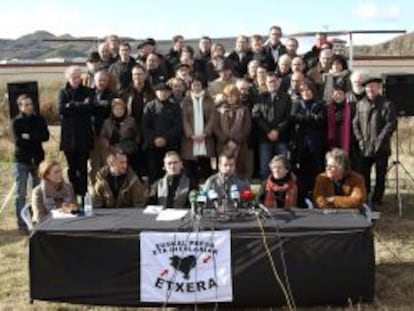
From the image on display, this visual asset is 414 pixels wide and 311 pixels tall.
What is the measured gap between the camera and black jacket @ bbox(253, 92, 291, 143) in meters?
8.15

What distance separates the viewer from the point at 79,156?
8672mm

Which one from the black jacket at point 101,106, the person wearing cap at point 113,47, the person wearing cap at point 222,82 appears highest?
the person wearing cap at point 113,47

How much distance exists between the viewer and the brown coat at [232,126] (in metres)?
8.12

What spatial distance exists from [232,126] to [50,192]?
7.31ft

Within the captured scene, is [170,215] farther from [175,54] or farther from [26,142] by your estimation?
[175,54]

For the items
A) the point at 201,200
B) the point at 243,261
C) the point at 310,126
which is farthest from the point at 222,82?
the point at 243,261

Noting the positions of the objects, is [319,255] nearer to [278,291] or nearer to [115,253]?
[278,291]

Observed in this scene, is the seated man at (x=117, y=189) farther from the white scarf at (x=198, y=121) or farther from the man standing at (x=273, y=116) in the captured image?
the man standing at (x=273, y=116)

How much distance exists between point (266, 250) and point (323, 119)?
3165mm

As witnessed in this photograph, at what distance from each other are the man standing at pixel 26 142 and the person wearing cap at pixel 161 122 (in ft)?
3.95

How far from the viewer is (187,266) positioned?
5488 millimetres

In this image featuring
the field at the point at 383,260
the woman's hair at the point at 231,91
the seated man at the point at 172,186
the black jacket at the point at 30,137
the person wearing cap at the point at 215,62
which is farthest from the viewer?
the person wearing cap at the point at 215,62

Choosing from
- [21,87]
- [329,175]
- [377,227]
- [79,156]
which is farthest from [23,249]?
[377,227]

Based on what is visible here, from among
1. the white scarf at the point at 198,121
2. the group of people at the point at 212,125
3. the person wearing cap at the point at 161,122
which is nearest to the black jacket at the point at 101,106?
the group of people at the point at 212,125
